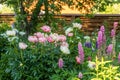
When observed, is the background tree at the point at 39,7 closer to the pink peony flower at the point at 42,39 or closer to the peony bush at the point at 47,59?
the peony bush at the point at 47,59

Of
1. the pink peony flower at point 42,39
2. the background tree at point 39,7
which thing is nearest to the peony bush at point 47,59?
the pink peony flower at point 42,39

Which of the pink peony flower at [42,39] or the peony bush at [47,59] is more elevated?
the pink peony flower at [42,39]

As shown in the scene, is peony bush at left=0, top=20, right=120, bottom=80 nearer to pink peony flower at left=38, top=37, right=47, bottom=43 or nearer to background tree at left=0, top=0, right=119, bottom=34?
pink peony flower at left=38, top=37, right=47, bottom=43

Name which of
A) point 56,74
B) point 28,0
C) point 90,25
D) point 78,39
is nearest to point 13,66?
point 56,74

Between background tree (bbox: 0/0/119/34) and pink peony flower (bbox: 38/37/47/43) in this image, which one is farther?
background tree (bbox: 0/0/119/34)

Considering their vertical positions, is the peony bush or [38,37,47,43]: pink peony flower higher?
[38,37,47,43]: pink peony flower

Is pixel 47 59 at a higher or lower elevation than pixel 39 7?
lower

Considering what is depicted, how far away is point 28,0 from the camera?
22.8 ft

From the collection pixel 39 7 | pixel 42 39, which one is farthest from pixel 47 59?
pixel 39 7

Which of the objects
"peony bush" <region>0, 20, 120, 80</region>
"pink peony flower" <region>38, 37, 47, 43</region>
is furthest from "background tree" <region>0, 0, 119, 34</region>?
"pink peony flower" <region>38, 37, 47, 43</region>

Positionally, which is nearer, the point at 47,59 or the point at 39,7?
the point at 47,59

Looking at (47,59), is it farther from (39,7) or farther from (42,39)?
(39,7)

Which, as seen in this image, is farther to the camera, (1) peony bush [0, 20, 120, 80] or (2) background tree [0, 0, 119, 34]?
(2) background tree [0, 0, 119, 34]

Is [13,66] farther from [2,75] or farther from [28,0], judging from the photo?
[28,0]
